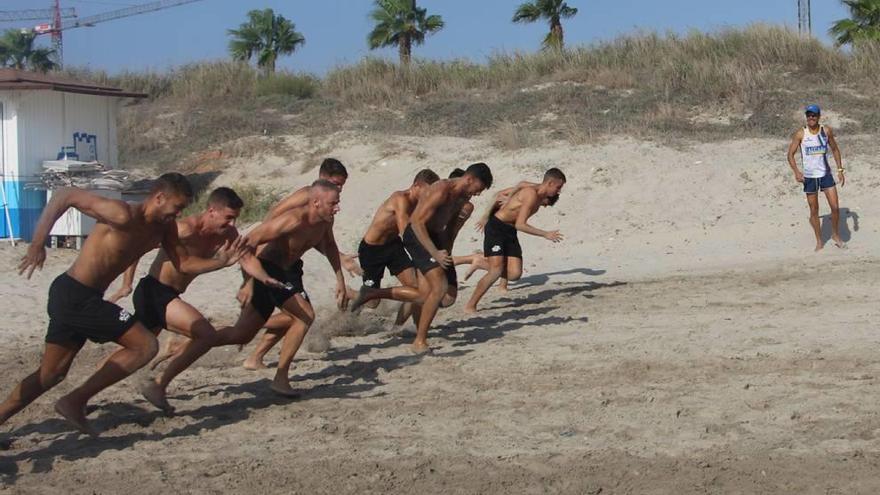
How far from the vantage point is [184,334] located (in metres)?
7.33

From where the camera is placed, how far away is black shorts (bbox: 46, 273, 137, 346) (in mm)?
6512

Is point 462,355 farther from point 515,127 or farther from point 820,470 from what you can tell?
point 515,127

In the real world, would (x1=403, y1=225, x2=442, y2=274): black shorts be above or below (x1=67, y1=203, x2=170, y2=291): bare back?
below

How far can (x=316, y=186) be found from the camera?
26.2 feet

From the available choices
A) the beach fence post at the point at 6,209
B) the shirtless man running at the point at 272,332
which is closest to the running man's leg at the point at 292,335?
the shirtless man running at the point at 272,332

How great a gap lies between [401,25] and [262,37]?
6587 mm

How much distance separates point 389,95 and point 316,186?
16961 mm

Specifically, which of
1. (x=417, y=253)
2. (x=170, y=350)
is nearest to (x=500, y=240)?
(x=417, y=253)

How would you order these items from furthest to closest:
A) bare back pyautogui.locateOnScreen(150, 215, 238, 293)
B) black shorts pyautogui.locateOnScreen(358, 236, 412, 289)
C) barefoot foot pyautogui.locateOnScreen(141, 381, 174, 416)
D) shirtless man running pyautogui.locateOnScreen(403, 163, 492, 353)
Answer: black shorts pyautogui.locateOnScreen(358, 236, 412, 289) → shirtless man running pyautogui.locateOnScreen(403, 163, 492, 353) → bare back pyautogui.locateOnScreen(150, 215, 238, 293) → barefoot foot pyautogui.locateOnScreen(141, 381, 174, 416)

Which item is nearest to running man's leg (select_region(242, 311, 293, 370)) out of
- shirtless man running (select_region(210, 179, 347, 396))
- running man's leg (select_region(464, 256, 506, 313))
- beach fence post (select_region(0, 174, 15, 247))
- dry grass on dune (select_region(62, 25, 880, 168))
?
shirtless man running (select_region(210, 179, 347, 396))

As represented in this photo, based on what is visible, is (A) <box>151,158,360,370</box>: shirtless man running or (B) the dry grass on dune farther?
(B) the dry grass on dune

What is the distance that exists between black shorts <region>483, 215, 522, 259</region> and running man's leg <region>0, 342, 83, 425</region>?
19.9 feet

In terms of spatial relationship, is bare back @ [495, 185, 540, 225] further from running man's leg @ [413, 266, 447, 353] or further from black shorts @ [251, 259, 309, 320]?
black shorts @ [251, 259, 309, 320]

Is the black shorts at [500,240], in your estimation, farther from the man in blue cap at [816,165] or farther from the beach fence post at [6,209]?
the beach fence post at [6,209]
